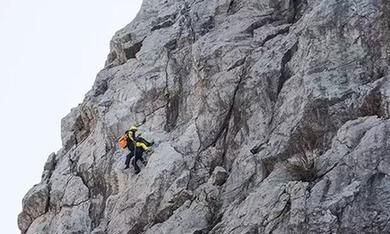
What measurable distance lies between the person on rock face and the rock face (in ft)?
1.86

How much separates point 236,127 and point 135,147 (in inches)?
239

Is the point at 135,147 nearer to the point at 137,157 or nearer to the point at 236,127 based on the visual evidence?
the point at 137,157

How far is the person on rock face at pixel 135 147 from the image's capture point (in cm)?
3275

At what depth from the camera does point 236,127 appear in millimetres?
30250

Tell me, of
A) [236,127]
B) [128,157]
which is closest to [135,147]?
[128,157]

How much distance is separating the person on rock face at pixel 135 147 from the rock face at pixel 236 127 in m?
0.57

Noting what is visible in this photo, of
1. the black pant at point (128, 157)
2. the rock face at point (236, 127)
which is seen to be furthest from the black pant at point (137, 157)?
the rock face at point (236, 127)

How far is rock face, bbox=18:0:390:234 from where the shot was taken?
73.6 ft

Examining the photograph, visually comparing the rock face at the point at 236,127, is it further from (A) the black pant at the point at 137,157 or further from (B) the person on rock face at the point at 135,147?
(B) the person on rock face at the point at 135,147

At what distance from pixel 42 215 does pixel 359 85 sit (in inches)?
909

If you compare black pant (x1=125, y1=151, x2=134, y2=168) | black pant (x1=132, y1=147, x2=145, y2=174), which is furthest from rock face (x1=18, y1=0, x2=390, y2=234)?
black pant (x1=125, y1=151, x2=134, y2=168)

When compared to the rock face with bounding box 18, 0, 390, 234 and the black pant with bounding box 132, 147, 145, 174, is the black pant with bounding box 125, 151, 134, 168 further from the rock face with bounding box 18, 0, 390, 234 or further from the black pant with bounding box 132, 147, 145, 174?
the rock face with bounding box 18, 0, 390, 234

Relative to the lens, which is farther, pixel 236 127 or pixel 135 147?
pixel 135 147

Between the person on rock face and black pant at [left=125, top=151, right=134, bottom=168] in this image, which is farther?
black pant at [left=125, top=151, right=134, bottom=168]
